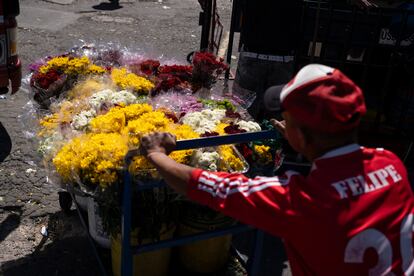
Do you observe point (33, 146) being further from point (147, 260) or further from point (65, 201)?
point (147, 260)

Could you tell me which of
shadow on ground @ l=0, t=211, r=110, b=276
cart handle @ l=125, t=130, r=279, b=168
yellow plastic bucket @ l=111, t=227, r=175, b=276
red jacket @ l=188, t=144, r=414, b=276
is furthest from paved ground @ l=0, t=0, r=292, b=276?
red jacket @ l=188, t=144, r=414, b=276

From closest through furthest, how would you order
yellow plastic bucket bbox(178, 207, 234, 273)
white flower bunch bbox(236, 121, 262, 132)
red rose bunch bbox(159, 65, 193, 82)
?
white flower bunch bbox(236, 121, 262, 132) < yellow plastic bucket bbox(178, 207, 234, 273) < red rose bunch bbox(159, 65, 193, 82)

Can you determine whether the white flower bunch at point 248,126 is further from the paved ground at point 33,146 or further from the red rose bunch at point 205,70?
the paved ground at point 33,146

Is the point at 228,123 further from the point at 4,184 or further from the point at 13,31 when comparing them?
the point at 13,31

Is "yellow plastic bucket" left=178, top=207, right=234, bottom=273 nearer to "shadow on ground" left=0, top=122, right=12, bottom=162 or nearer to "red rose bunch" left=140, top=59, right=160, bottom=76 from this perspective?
"red rose bunch" left=140, top=59, right=160, bottom=76

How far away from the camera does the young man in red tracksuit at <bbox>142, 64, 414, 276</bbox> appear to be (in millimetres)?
1640

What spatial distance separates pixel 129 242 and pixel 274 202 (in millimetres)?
1219

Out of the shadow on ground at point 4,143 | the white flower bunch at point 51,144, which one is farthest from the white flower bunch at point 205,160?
the shadow on ground at point 4,143

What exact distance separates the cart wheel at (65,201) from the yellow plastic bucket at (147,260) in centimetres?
100

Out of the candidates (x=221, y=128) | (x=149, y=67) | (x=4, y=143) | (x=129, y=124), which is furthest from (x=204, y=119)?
(x=4, y=143)

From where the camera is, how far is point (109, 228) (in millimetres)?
2943

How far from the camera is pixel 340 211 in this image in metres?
1.62

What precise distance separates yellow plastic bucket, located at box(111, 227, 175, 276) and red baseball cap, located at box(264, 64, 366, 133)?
156 cm

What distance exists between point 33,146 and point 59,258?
1.54 m
